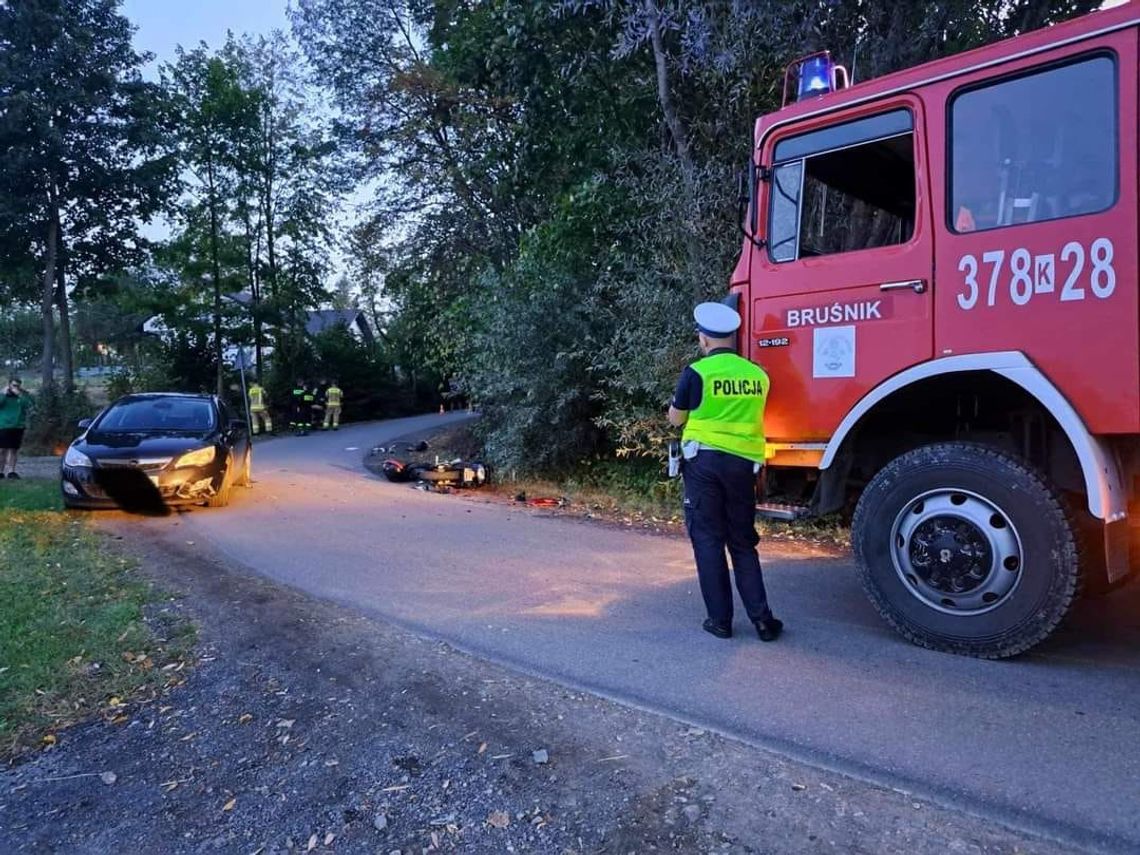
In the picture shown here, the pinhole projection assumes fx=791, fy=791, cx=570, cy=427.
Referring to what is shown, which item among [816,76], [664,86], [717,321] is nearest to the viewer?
[717,321]

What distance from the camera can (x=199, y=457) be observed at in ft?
30.8

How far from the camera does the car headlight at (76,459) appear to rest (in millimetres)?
8969

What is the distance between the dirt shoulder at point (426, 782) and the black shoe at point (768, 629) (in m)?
1.22

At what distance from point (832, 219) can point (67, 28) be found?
20.4 metres

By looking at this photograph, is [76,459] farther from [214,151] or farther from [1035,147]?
[214,151]

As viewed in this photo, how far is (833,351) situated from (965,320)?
2.31ft

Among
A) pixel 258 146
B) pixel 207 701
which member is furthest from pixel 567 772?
pixel 258 146

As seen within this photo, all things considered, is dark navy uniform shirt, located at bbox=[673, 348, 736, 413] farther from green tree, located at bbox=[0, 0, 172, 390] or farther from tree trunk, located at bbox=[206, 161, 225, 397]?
tree trunk, located at bbox=[206, 161, 225, 397]

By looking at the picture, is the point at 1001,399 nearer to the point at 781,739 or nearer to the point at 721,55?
the point at 781,739

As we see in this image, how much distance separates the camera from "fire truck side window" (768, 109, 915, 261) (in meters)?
4.38

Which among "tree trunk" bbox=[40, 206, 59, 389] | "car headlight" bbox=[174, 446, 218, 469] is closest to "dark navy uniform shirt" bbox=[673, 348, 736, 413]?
"car headlight" bbox=[174, 446, 218, 469]

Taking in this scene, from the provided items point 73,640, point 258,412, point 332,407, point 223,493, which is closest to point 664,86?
point 223,493

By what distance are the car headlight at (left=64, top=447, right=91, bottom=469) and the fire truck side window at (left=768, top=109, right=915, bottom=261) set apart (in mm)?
8070

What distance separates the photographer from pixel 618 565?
653cm
